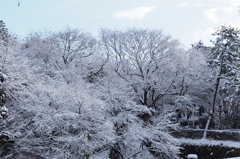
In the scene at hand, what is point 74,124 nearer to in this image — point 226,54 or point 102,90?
point 102,90

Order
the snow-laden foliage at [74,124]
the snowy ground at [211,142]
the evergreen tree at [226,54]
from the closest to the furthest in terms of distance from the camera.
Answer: the snow-laden foliage at [74,124], the snowy ground at [211,142], the evergreen tree at [226,54]

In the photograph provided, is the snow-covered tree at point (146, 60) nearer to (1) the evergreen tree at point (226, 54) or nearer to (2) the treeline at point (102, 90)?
(2) the treeline at point (102, 90)

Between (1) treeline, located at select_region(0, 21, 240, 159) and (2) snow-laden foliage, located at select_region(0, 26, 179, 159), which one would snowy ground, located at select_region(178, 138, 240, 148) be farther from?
(2) snow-laden foliage, located at select_region(0, 26, 179, 159)

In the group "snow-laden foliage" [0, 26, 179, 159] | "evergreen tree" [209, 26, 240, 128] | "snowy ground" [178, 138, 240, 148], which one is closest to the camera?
"snow-laden foliage" [0, 26, 179, 159]

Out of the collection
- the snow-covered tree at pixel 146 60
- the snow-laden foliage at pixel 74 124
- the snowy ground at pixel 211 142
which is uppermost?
Answer: the snow-covered tree at pixel 146 60

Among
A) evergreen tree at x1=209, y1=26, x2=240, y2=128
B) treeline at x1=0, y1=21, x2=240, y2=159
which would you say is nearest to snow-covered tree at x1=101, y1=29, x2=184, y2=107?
treeline at x1=0, y1=21, x2=240, y2=159

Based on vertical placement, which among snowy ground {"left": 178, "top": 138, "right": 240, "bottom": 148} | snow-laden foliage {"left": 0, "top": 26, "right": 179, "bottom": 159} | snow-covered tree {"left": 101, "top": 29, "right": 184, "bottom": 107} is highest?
snow-covered tree {"left": 101, "top": 29, "right": 184, "bottom": 107}

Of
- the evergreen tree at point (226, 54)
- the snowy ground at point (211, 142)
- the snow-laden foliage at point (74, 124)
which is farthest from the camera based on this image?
the evergreen tree at point (226, 54)

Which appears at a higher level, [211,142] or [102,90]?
[102,90]

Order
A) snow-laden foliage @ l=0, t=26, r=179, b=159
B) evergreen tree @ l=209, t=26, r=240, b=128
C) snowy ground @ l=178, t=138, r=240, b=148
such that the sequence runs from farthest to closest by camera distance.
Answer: evergreen tree @ l=209, t=26, r=240, b=128
snowy ground @ l=178, t=138, r=240, b=148
snow-laden foliage @ l=0, t=26, r=179, b=159

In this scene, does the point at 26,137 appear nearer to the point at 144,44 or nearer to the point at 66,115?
the point at 66,115

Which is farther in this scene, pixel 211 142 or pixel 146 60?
pixel 146 60

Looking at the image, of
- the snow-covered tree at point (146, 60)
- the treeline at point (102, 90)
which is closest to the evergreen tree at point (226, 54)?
the treeline at point (102, 90)

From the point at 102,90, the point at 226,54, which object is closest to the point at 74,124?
the point at 102,90
